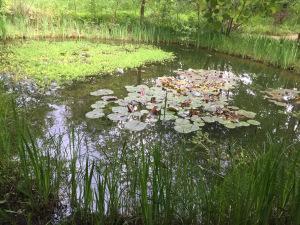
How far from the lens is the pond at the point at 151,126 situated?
13.1ft

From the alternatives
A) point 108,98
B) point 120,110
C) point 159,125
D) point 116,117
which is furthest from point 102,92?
point 159,125

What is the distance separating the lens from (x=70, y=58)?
8016 mm

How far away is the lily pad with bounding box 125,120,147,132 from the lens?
451 cm

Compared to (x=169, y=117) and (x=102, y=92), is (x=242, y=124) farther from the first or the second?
(x=102, y=92)

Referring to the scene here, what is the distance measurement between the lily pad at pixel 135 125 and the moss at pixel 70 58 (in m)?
2.46

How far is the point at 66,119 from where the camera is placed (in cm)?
484

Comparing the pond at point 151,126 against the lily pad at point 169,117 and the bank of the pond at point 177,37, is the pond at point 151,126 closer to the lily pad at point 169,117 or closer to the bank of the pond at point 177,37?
the lily pad at point 169,117

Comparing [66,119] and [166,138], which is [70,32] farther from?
[166,138]

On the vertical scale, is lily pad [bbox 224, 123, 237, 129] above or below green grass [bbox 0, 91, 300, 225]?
below

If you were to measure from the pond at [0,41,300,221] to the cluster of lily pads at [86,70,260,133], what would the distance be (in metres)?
0.10

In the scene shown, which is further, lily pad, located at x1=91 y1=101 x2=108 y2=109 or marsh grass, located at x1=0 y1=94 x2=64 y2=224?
lily pad, located at x1=91 y1=101 x2=108 y2=109

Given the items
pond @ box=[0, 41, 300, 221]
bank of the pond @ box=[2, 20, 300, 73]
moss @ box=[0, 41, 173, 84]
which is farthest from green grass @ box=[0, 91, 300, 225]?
bank of the pond @ box=[2, 20, 300, 73]

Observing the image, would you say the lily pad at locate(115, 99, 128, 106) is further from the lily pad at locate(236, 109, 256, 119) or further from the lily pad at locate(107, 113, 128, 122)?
the lily pad at locate(236, 109, 256, 119)

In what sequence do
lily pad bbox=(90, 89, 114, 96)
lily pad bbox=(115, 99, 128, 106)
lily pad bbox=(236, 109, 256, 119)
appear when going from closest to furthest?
lily pad bbox=(236, 109, 256, 119)
lily pad bbox=(115, 99, 128, 106)
lily pad bbox=(90, 89, 114, 96)
